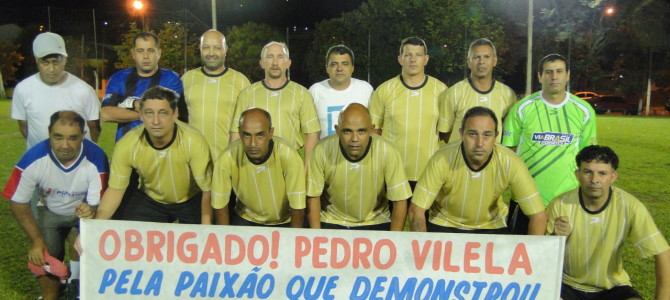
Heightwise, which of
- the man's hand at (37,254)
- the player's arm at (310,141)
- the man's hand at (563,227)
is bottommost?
the man's hand at (37,254)

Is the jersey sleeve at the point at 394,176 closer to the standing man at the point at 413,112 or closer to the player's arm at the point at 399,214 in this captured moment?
the player's arm at the point at 399,214

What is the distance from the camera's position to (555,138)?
14.8 feet

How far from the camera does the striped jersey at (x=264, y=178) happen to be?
13.4 feet

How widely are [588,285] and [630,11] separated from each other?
41203 mm

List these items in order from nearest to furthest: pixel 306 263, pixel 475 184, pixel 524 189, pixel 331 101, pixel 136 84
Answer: pixel 306 263 → pixel 524 189 → pixel 475 184 → pixel 136 84 → pixel 331 101

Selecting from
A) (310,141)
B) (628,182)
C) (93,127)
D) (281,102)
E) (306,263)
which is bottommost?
(628,182)

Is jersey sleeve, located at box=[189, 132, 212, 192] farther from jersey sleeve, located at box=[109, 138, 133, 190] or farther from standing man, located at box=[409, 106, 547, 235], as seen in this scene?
standing man, located at box=[409, 106, 547, 235]

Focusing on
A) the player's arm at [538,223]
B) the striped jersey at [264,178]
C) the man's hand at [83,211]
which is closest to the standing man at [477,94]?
the player's arm at [538,223]

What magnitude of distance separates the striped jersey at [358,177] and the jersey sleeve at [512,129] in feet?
3.47

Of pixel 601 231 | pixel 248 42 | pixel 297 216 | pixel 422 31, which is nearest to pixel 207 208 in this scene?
pixel 297 216

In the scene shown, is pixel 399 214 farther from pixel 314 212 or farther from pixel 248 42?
pixel 248 42

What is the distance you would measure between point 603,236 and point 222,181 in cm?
245

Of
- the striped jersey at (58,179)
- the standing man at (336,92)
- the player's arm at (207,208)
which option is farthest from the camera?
the standing man at (336,92)

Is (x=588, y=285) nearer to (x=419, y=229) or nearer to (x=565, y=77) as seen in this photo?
(x=419, y=229)
